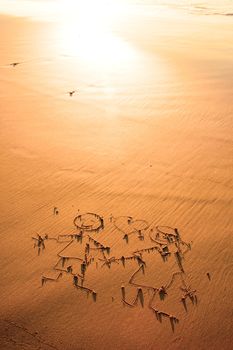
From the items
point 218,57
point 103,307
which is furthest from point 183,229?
point 218,57

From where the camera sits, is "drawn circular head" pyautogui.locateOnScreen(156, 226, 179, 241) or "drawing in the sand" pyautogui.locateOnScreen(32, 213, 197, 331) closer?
"drawing in the sand" pyautogui.locateOnScreen(32, 213, 197, 331)

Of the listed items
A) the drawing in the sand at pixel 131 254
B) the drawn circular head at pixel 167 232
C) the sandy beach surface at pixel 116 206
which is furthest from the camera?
the drawn circular head at pixel 167 232

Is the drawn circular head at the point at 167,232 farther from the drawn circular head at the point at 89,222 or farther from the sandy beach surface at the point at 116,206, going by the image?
the drawn circular head at the point at 89,222

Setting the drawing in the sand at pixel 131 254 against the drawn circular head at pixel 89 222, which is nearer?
the drawing in the sand at pixel 131 254

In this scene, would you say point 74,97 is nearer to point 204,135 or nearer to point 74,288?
point 204,135

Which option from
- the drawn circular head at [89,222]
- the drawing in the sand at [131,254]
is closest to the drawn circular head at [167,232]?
the drawing in the sand at [131,254]

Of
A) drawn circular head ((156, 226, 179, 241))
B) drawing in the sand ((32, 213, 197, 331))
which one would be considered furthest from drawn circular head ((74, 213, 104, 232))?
drawn circular head ((156, 226, 179, 241))

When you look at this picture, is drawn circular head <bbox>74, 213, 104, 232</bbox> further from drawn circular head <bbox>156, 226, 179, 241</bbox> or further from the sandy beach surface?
drawn circular head <bbox>156, 226, 179, 241</bbox>
